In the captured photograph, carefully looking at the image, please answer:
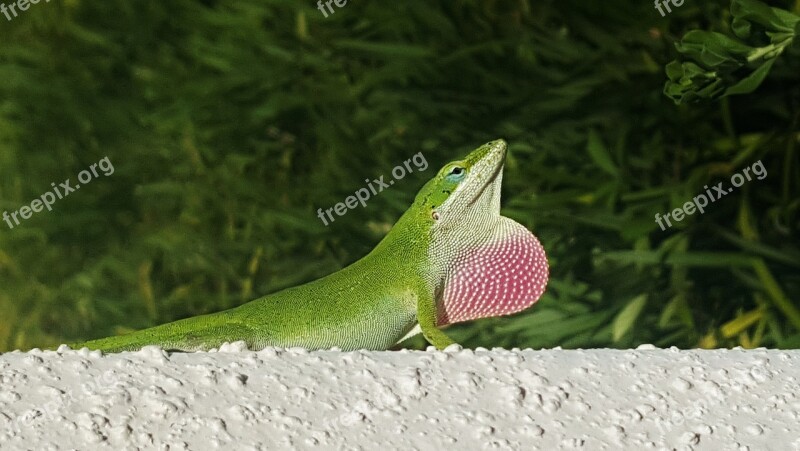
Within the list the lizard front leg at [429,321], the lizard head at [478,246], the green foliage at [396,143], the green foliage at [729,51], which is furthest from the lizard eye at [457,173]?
the green foliage at [396,143]

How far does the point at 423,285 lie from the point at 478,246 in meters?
0.08

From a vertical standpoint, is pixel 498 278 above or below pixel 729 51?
below

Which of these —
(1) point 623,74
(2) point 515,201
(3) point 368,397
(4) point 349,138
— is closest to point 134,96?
(4) point 349,138

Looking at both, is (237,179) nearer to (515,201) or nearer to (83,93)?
(83,93)

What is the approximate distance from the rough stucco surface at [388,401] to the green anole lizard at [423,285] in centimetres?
39

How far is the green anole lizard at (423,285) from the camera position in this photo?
3.42ft

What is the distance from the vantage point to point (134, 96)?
188 cm

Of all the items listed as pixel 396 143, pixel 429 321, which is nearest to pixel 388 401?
pixel 429 321

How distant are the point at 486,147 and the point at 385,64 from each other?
0.80 m

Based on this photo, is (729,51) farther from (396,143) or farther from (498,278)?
(396,143)

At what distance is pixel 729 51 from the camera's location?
1118 mm

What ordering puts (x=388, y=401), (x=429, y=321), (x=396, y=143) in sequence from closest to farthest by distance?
1. (x=388, y=401)
2. (x=429, y=321)
3. (x=396, y=143)

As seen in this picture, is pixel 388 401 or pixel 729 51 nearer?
pixel 388 401

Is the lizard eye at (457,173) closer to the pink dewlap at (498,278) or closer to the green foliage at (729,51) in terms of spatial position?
the pink dewlap at (498,278)
